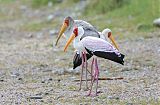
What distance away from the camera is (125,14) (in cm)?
1470

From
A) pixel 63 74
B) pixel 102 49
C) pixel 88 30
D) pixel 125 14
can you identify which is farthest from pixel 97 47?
pixel 125 14

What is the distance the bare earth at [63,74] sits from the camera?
282 inches

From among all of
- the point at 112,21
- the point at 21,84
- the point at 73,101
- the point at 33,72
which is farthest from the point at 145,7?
the point at 73,101

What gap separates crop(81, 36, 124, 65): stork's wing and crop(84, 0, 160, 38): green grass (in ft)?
18.7

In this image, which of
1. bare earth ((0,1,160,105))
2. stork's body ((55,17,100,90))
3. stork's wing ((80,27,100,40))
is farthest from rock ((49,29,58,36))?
stork's wing ((80,27,100,40))

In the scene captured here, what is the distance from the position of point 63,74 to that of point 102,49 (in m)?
2.08

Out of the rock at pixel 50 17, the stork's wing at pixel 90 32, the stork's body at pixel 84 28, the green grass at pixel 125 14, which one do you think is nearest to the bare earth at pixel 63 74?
the stork's body at pixel 84 28

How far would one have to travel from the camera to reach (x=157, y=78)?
27.9 feet

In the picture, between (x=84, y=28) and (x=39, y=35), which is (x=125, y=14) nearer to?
(x=39, y=35)

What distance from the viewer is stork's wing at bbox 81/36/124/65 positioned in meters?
7.18

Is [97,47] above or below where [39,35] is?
below

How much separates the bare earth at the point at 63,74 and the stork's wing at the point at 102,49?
448mm

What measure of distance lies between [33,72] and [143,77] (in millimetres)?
1766

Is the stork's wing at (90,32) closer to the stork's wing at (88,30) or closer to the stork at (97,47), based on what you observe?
the stork's wing at (88,30)
